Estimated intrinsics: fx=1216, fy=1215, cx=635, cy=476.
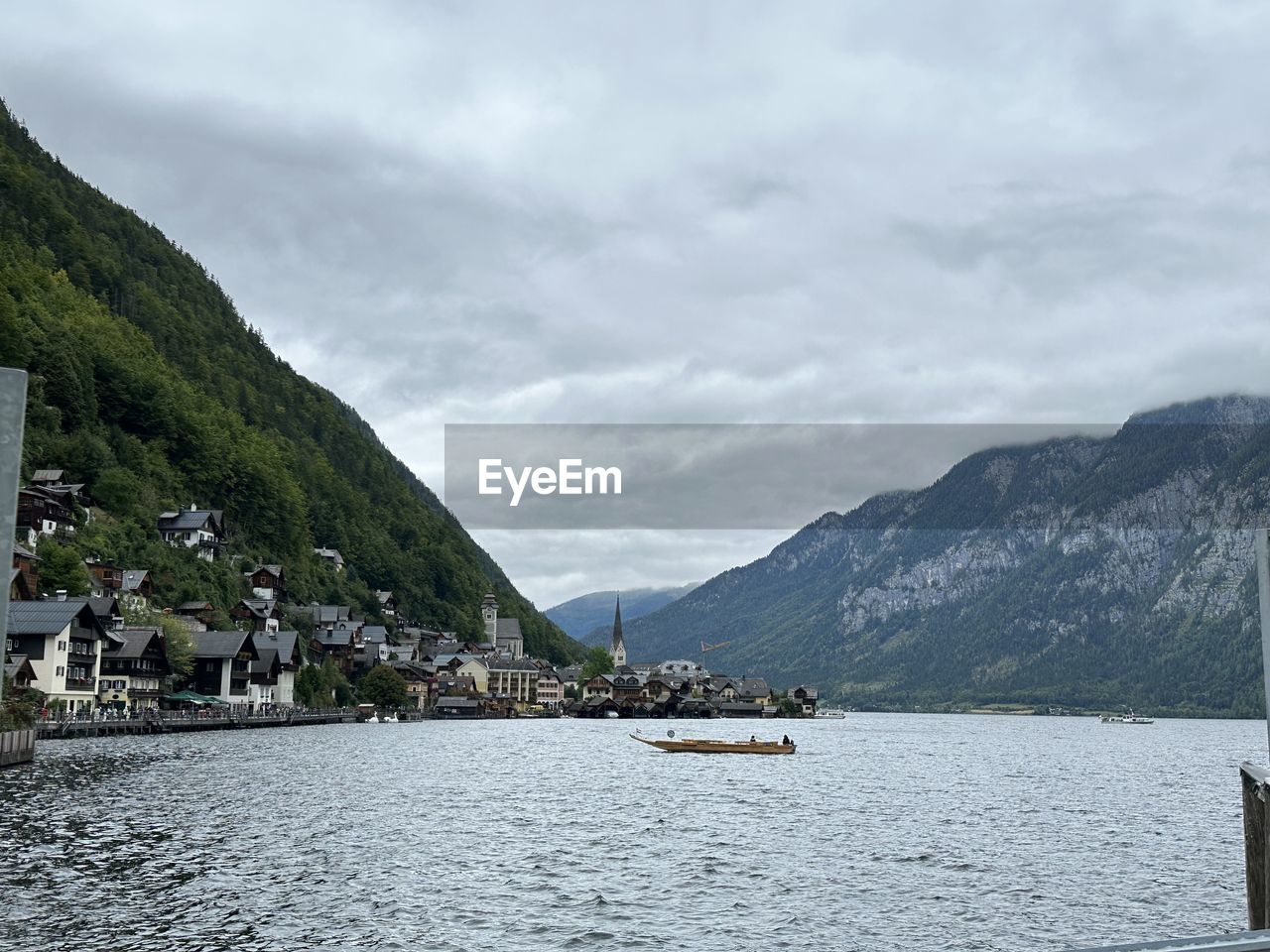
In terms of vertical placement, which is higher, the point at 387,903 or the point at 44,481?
the point at 44,481

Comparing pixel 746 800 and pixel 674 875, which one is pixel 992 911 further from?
pixel 746 800

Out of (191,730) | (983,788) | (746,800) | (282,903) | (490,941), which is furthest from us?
(191,730)

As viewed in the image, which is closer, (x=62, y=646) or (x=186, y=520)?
(x=62, y=646)

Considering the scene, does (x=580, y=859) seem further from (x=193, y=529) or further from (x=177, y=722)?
(x=193, y=529)

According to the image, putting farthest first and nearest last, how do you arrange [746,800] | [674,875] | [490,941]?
[746,800], [674,875], [490,941]

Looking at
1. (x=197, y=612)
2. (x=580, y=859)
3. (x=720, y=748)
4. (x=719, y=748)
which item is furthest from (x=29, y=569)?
(x=580, y=859)

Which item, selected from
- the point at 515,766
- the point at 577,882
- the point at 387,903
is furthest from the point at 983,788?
the point at 387,903

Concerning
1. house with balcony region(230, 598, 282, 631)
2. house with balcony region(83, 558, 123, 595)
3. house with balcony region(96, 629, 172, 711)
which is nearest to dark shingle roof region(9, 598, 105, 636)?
house with balcony region(96, 629, 172, 711)
